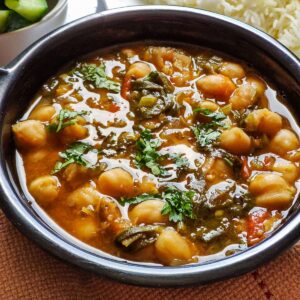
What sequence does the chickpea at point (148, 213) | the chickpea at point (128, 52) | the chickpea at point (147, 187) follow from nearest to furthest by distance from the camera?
the chickpea at point (148, 213) → the chickpea at point (147, 187) → the chickpea at point (128, 52)

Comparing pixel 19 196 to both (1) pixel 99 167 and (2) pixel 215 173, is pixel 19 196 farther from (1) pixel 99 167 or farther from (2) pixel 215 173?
(2) pixel 215 173

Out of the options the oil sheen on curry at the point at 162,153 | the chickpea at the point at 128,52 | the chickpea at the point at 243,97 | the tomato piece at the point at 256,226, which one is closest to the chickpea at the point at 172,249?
the oil sheen on curry at the point at 162,153

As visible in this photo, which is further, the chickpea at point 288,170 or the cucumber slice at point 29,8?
the cucumber slice at point 29,8

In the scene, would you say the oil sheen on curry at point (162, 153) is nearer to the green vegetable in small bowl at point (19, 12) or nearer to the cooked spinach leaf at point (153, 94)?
the cooked spinach leaf at point (153, 94)

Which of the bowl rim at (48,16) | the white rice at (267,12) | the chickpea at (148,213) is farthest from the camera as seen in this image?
the white rice at (267,12)

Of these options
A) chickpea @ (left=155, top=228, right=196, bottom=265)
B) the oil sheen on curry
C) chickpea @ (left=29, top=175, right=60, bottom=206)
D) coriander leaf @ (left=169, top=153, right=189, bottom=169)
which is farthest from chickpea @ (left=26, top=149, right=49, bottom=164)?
chickpea @ (left=155, top=228, right=196, bottom=265)

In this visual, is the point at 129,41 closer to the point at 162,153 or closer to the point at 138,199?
the point at 162,153

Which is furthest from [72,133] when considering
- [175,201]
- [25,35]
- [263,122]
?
[25,35]
